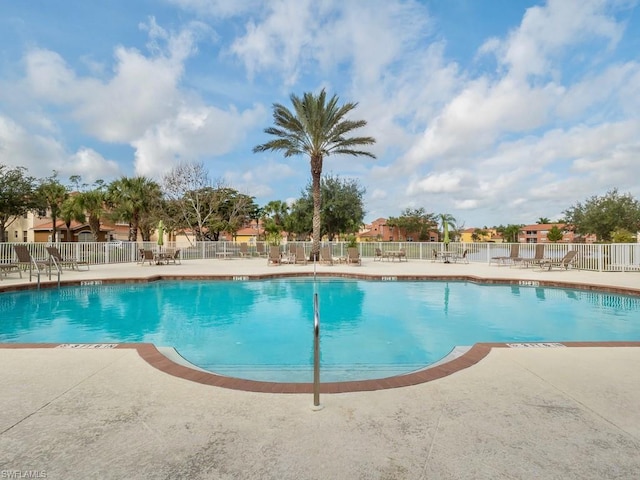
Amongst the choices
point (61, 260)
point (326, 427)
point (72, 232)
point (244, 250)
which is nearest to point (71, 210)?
point (72, 232)

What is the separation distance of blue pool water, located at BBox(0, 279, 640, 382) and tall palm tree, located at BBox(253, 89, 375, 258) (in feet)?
29.5

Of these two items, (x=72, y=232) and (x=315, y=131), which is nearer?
(x=315, y=131)

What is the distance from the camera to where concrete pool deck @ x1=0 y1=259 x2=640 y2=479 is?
1946 millimetres

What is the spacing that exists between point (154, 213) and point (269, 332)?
96.4ft

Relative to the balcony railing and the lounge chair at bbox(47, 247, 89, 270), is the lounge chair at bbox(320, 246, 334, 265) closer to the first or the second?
the balcony railing

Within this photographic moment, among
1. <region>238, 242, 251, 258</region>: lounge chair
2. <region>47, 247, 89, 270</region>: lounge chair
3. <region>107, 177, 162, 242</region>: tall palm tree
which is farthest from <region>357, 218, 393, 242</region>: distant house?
<region>47, 247, 89, 270</region>: lounge chair

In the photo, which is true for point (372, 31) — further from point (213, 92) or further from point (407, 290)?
point (407, 290)

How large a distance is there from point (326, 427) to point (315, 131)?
704 inches

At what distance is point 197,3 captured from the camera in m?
10.6

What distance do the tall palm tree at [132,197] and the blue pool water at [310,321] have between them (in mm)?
20151

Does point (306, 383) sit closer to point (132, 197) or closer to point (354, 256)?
point (354, 256)

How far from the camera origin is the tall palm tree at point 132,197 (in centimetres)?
2955

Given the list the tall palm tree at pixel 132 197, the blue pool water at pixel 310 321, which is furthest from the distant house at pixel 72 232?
the blue pool water at pixel 310 321

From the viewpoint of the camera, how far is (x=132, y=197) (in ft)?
96.6
